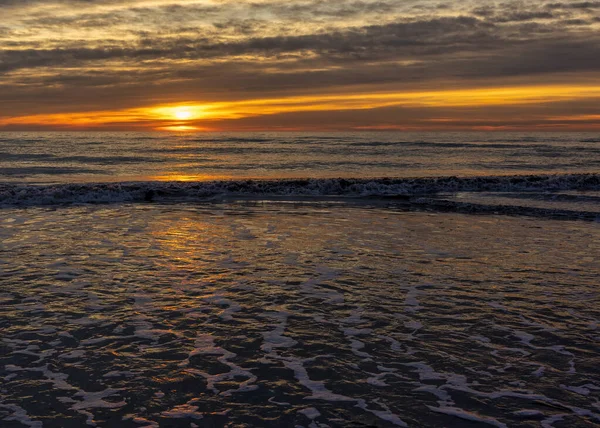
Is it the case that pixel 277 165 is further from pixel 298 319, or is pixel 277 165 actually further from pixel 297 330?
pixel 297 330

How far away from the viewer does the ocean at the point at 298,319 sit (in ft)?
19.3

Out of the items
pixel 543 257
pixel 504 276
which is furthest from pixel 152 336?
pixel 543 257

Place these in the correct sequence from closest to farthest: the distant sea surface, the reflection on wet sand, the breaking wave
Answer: the reflection on wet sand, the breaking wave, the distant sea surface

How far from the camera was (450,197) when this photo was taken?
2752 cm

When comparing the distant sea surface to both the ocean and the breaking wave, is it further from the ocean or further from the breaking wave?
the ocean

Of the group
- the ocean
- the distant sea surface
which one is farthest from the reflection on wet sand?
the distant sea surface

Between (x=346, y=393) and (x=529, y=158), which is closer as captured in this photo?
(x=346, y=393)

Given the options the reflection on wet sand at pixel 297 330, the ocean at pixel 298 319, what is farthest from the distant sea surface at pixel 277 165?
the reflection on wet sand at pixel 297 330

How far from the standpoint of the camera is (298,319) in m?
8.58

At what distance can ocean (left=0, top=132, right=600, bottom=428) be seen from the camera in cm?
589

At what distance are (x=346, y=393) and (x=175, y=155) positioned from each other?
183ft

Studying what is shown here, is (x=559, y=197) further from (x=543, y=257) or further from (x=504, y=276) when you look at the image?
(x=504, y=276)

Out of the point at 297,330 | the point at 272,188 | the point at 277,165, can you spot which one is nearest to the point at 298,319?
the point at 297,330

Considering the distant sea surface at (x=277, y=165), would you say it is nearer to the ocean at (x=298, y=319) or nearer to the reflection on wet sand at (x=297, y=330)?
the ocean at (x=298, y=319)
